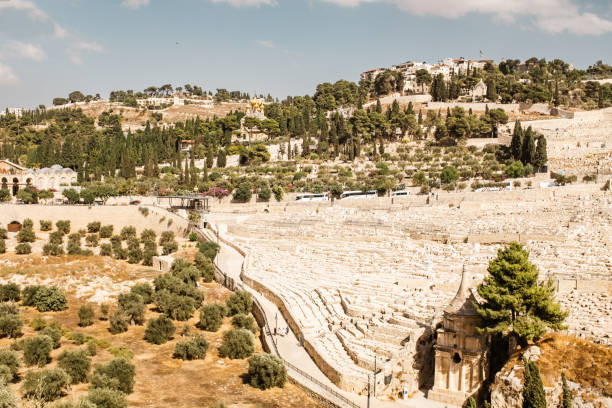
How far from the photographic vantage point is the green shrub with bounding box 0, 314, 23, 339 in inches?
984

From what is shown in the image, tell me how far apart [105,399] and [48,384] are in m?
2.62

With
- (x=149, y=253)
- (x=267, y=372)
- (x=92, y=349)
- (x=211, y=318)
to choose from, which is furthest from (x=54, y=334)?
(x=149, y=253)

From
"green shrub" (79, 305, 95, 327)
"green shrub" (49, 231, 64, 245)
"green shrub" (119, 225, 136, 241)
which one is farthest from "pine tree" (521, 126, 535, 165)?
"green shrub" (49, 231, 64, 245)

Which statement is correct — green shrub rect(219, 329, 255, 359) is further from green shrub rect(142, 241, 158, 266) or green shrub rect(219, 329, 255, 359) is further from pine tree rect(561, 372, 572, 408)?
green shrub rect(142, 241, 158, 266)

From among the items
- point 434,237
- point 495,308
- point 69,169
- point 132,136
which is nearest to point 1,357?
point 495,308

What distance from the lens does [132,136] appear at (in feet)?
254

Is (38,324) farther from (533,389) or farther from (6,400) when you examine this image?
(533,389)

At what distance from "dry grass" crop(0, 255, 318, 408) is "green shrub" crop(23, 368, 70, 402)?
42 cm

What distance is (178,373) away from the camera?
21.7 meters

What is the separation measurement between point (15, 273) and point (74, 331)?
11500 mm

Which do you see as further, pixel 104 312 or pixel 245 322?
pixel 104 312

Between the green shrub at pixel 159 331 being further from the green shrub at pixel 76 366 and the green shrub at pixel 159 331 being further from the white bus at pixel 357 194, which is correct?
the white bus at pixel 357 194

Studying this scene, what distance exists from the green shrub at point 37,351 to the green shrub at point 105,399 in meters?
5.77

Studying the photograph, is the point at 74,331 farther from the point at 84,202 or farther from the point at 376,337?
the point at 84,202
